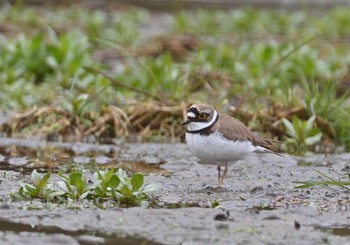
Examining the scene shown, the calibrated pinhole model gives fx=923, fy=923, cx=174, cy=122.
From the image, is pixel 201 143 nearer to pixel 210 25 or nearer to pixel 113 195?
pixel 113 195

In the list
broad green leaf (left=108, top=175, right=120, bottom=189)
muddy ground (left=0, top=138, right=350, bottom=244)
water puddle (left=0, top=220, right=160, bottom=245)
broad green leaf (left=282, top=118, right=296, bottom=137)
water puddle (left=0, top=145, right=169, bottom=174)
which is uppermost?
broad green leaf (left=282, top=118, right=296, bottom=137)

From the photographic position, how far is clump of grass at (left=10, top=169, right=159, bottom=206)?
274 inches

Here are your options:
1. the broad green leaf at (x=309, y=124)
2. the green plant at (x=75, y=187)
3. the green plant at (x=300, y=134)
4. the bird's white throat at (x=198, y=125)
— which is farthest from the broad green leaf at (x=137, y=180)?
the broad green leaf at (x=309, y=124)

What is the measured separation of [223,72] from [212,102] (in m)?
1.88

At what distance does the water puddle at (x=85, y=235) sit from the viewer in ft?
19.5

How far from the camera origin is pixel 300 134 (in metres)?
10.1

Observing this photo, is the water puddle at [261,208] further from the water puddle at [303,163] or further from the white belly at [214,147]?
the water puddle at [303,163]

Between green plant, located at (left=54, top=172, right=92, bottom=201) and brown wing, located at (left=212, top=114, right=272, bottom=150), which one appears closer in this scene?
green plant, located at (left=54, top=172, right=92, bottom=201)

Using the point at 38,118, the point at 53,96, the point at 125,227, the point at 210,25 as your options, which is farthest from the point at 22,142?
the point at 210,25

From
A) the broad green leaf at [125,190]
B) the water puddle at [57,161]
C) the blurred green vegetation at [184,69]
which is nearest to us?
the broad green leaf at [125,190]

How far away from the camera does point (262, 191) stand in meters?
7.78

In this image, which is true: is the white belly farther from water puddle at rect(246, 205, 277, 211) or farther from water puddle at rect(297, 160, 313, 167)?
water puddle at rect(297, 160, 313, 167)

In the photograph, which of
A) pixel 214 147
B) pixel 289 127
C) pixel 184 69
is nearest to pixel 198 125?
pixel 214 147

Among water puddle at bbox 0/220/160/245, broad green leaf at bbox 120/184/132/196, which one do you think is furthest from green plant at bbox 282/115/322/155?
water puddle at bbox 0/220/160/245
